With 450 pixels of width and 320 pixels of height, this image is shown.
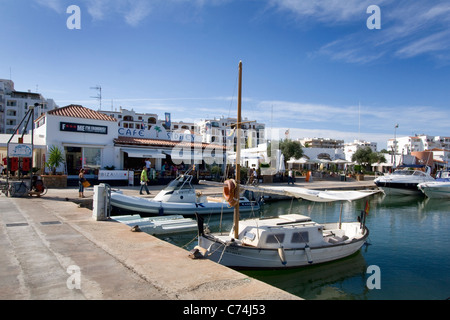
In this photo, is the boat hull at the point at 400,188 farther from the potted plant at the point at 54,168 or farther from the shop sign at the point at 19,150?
the shop sign at the point at 19,150

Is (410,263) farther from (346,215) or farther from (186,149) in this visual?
(186,149)

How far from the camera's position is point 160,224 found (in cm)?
1441

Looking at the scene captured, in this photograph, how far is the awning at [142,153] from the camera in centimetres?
2591

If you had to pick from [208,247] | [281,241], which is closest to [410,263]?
[281,241]

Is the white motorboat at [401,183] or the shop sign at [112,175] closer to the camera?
the shop sign at [112,175]

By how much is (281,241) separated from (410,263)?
5648mm

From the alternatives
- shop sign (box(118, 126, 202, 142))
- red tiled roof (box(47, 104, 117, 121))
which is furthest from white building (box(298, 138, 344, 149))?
red tiled roof (box(47, 104, 117, 121))

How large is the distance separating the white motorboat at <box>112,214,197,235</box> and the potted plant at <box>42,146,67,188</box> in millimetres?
9517

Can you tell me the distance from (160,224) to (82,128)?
14402mm

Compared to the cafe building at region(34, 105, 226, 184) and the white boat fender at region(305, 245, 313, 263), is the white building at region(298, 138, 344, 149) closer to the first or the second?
the cafe building at region(34, 105, 226, 184)

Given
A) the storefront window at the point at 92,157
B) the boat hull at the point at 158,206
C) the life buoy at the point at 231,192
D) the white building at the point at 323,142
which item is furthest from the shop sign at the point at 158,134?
the white building at the point at 323,142

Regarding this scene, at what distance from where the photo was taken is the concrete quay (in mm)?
5023

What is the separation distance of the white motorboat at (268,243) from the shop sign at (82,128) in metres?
18.1

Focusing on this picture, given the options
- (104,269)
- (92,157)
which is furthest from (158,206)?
(92,157)
